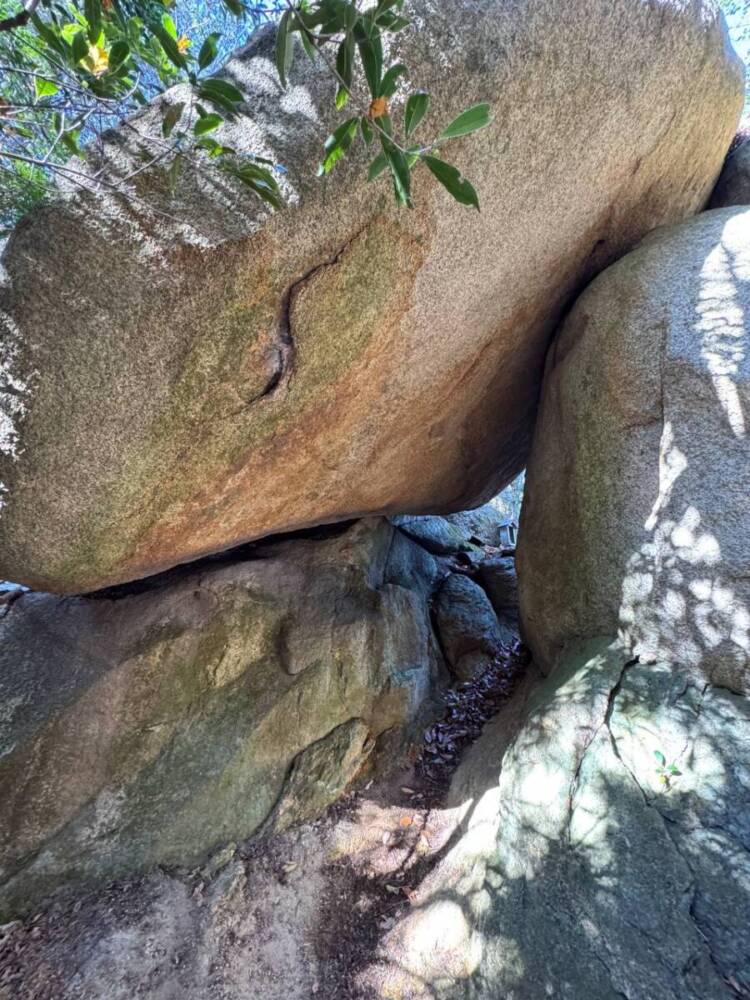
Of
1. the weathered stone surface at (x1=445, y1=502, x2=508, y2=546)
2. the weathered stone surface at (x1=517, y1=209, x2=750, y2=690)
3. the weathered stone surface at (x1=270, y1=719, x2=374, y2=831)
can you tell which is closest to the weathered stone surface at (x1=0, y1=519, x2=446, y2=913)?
the weathered stone surface at (x1=270, y1=719, x2=374, y2=831)

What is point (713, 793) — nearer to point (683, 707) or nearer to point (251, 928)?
point (683, 707)

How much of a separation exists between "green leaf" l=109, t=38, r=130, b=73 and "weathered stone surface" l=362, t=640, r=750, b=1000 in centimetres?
367

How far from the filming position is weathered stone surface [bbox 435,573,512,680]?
5.42 meters

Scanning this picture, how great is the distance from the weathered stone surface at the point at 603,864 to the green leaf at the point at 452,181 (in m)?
2.72

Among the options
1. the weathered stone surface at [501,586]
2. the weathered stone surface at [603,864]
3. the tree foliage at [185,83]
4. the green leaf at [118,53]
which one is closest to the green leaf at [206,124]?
the tree foliage at [185,83]

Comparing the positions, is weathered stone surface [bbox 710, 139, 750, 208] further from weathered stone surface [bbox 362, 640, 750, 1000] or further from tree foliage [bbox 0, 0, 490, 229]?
weathered stone surface [bbox 362, 640, 750, 1000]

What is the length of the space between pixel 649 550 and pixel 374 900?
3111 millimetres

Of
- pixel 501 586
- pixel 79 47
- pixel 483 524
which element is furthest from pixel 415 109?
pixel 483 524

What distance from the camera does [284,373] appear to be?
2.70m

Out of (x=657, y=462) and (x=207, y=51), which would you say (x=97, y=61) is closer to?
(x=207, y=51)

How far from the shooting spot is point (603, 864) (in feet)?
7.48

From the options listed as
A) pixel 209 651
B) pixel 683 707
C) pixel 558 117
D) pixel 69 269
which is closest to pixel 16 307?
pixel 69 269

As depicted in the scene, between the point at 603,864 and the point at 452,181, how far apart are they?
2.96 meters

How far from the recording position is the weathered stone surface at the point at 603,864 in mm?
2012
